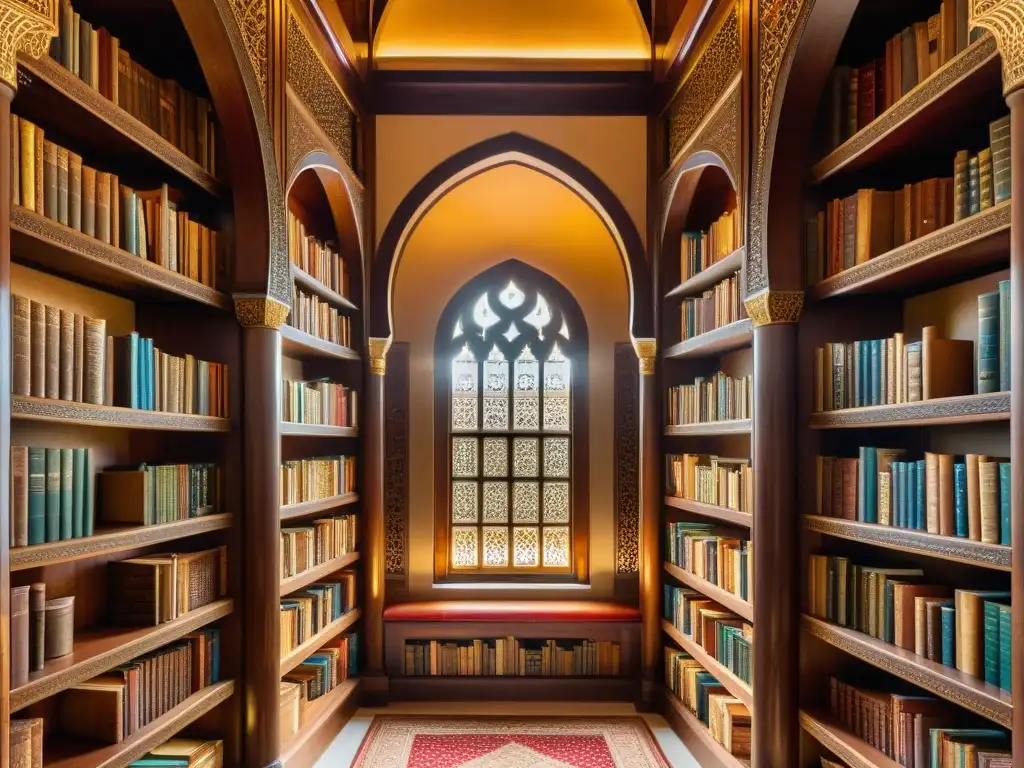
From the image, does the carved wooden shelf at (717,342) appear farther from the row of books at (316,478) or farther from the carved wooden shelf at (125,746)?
the carved wooden shelf at (125,746)

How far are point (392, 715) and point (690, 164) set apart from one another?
402 cm

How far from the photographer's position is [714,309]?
187 inches

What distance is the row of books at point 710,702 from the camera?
4164 mm

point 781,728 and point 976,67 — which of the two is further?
point 781,728

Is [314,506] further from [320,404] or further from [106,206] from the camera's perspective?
[106,206]

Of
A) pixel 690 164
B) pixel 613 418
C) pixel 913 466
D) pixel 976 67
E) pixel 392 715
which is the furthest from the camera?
pixel 613 418

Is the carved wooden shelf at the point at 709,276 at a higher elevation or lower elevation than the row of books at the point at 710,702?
higher

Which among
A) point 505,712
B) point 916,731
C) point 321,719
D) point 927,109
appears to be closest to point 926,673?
point 916,731

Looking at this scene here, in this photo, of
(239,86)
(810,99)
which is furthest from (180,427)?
(810,99)

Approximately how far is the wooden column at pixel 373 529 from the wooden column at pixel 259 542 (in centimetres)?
190

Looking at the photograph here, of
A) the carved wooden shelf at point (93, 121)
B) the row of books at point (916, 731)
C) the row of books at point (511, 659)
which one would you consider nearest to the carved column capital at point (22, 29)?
the carved wooden shelf at point (93, 121)

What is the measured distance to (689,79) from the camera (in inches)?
195

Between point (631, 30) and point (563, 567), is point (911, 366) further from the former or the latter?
point (563, 567)

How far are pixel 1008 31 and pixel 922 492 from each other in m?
1.48
